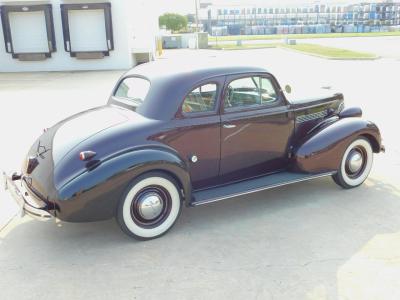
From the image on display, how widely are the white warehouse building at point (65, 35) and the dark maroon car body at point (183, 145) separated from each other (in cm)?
1641

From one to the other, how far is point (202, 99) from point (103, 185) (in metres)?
1.43

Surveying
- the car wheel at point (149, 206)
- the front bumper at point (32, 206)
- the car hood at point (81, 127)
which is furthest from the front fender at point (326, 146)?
the front bumper at point (32, 206)

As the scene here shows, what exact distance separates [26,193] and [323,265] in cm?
291

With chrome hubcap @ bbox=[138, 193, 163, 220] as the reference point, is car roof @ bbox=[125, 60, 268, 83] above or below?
above

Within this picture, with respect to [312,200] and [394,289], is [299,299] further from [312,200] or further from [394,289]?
[312,200]

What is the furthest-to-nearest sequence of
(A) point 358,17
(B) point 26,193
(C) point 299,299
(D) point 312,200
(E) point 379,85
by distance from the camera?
(A) point 358,17 < (E) point 379,85 < (D) point 312,200 < (B) point 26,193 < (C) point 299,299

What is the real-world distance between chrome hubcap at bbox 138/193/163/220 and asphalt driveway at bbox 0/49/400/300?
0.25m

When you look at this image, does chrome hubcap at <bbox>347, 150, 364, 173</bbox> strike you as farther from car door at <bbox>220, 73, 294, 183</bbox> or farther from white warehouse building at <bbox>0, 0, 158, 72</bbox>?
white warehouse building at <bbox>0, 0, 158, 72</bbox>

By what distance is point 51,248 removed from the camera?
3.90 meters

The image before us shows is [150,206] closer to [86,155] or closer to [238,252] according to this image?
[86,155]

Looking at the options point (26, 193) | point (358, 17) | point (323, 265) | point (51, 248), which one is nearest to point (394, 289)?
point (323, 265)

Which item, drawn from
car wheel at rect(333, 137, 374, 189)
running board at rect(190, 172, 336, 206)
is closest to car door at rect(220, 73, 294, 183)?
running board at rect(190, 172, 336, 206)

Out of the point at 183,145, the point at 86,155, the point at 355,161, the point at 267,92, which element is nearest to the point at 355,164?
the point at 355,161

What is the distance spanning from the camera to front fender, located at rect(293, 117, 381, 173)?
4.81m
